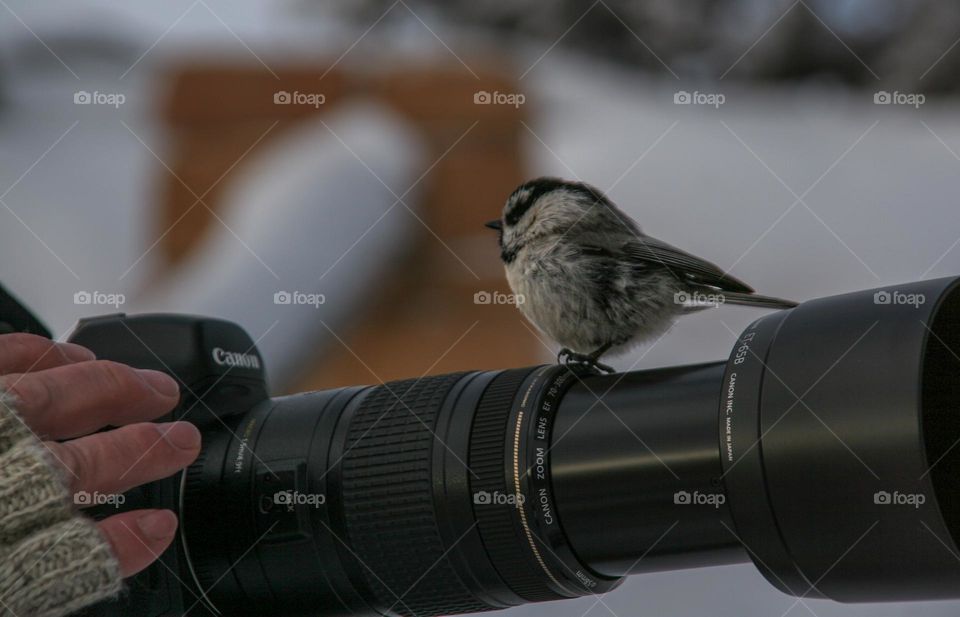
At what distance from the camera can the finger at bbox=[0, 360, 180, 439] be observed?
0.43 meters

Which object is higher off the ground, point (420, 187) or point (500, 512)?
point (420, 187)

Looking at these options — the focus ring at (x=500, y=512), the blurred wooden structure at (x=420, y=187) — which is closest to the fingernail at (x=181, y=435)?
the focus ring at (x=500, y=512)

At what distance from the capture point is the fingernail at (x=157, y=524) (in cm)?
46

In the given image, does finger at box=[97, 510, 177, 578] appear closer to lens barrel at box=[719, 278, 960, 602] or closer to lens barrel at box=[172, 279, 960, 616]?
lens barrel at box=[172, 279, 960, 616]

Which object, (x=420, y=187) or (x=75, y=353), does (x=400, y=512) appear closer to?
(x=75, y=353)

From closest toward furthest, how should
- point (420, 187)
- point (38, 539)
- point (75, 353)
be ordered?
1. point (38, 539)
2. point (75, 353)
3. point (420, 187)

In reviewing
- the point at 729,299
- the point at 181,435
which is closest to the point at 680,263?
the point at 729,299

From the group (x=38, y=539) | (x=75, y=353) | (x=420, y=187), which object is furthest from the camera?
(x=420, y=187)

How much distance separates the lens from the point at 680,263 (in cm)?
56

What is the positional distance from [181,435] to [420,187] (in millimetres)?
526

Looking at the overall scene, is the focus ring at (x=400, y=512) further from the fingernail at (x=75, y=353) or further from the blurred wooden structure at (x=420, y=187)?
the blurred wooden structure at (x=420, y=187)

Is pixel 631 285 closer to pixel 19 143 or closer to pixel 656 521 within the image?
pixel 656 521

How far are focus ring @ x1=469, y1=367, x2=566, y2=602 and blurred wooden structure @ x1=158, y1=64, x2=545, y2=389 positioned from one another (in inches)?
16.6

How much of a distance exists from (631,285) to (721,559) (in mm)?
152
